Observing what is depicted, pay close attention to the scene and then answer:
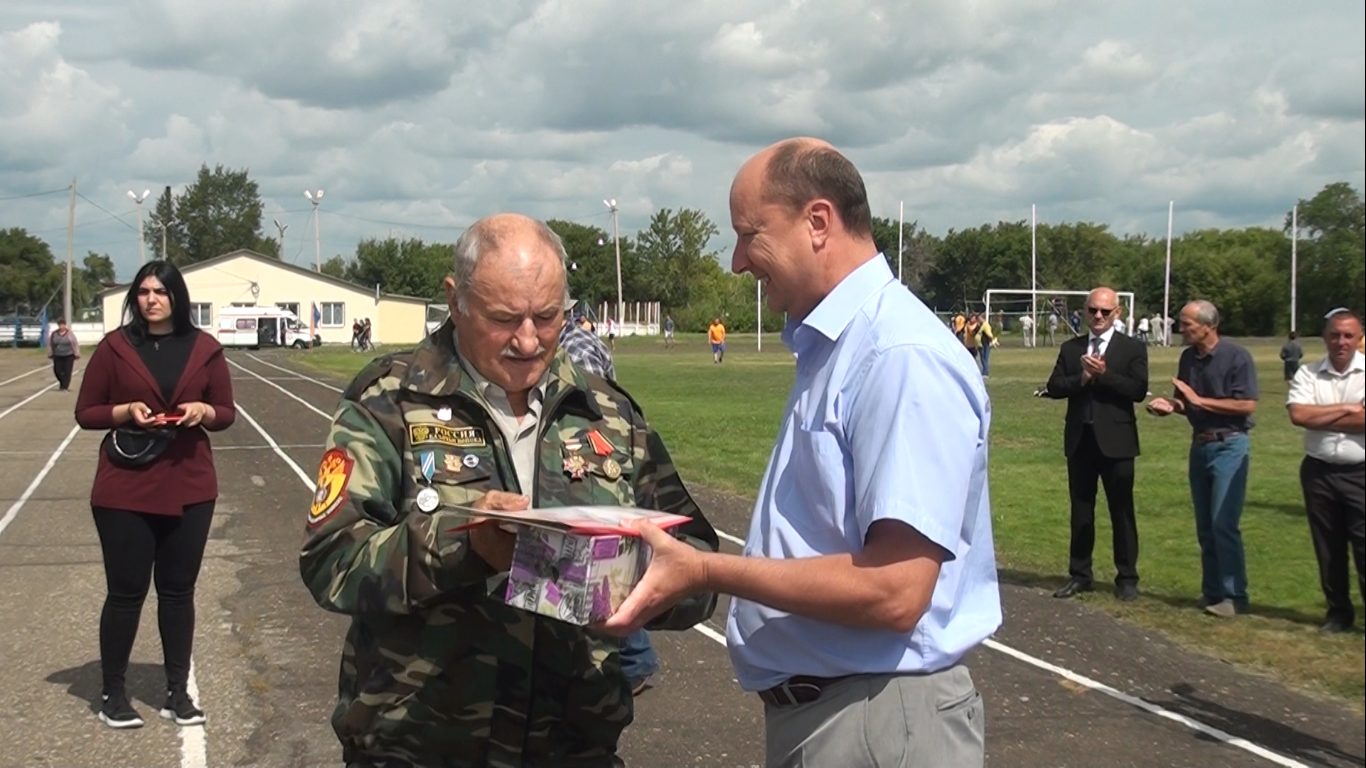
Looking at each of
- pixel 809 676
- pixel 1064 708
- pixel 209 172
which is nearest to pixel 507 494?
pixel 809 676

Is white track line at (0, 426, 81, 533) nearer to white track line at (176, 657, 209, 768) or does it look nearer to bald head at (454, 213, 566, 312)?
Answer: white track line at (176, 657, 209, 768)

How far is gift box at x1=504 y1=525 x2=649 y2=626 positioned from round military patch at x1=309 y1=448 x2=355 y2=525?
0.58m

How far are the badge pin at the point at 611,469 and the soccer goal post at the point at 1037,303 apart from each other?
57.2 meters

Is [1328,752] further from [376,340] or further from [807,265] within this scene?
[376,340]

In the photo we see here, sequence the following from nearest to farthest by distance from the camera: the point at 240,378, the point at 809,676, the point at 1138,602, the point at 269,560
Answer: the point at 809,676
the point at 1138,602
the point at 269,560
the point at 240,378

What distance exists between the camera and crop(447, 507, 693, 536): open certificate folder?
2227 millimetres

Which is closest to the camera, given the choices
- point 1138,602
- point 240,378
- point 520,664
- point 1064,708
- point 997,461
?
point 520,664

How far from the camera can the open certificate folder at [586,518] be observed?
2227mm

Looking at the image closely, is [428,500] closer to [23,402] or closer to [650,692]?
[650,692]

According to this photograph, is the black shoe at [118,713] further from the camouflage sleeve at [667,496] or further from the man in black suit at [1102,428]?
the man in black suit at [1102,428]

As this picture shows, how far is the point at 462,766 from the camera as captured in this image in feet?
9.56

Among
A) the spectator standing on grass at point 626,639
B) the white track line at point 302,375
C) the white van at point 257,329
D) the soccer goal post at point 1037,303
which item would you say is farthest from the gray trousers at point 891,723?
the white van at point 257,329

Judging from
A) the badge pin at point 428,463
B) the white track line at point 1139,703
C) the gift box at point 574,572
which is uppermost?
the badge pin at point 428,463

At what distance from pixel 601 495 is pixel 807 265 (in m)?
0.76
